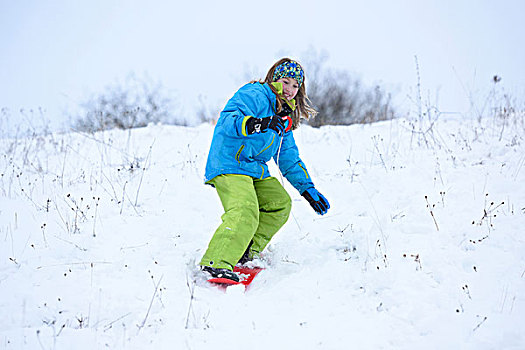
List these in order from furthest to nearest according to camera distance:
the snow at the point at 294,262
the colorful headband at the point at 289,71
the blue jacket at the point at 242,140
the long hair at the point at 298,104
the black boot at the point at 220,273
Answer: the long hair at the point at 298,104, the colorful headband at the point at 289,71, the blue jacket at the point at 242,140, the black boot at the point at 220,273, the snow at the point at 294,262

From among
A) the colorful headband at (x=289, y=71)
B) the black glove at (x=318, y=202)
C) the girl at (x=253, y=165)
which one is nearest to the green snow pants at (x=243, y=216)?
the girl at (x=253, y=165)

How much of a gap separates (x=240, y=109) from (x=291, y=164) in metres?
0.86

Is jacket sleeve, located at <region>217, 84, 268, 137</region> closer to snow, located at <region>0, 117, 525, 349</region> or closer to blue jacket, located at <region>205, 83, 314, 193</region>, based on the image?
Answer: blue jacket, located at <region>205, 83, 314, 193</region>

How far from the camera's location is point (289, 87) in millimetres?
3174

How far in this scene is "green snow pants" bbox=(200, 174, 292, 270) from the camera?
2.51 metres

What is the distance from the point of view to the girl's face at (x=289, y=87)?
3152 millimetres

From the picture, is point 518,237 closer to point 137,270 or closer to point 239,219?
point 239,219

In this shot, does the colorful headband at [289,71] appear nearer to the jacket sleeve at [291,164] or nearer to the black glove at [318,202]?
the jacket sleeve at [291,164]

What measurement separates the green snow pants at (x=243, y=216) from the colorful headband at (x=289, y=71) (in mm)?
891

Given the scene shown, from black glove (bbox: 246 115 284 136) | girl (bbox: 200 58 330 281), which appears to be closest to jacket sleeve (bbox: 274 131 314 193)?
girl (bbox: 200 58 330 281)

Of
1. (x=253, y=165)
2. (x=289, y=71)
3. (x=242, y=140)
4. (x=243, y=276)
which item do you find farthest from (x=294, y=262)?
(x=289, y=71)

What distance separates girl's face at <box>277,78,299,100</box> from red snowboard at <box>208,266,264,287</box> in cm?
147

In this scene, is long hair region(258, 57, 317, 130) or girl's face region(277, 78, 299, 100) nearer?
girl's face region(277, 78, 299, 100)

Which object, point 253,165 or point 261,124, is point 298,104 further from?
point 261,124
